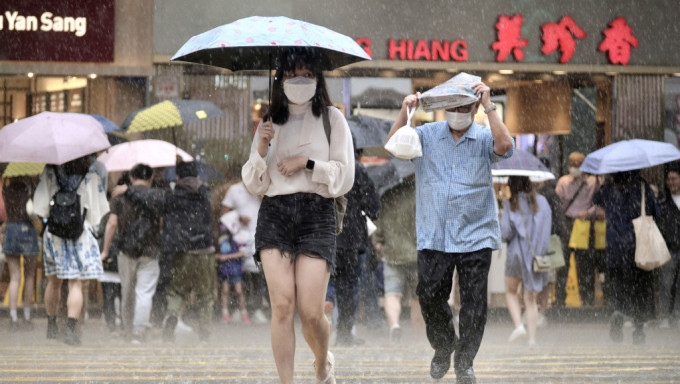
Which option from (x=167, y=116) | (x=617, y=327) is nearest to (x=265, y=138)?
(x=617, y=327)

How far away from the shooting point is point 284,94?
6164 mm

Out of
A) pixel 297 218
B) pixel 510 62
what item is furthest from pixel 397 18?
pixel 297 218

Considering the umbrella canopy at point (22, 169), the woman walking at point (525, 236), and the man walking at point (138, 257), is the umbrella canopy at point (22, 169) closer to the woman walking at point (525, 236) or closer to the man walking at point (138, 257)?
Answer: the man walking at point (138, 257)

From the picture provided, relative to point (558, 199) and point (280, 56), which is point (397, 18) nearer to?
point (558, 199)

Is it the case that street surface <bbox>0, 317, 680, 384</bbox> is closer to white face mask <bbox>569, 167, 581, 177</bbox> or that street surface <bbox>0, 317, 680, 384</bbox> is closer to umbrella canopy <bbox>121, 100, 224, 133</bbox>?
umbrella canopy <bbox>121, 100, 224, 133</bbox>

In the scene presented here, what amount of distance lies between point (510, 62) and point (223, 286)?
6.16m

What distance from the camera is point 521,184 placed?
11.8m

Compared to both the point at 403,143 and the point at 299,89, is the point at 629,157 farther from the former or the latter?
the point at 299,89

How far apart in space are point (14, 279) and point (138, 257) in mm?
2237

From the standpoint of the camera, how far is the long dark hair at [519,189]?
1179cm

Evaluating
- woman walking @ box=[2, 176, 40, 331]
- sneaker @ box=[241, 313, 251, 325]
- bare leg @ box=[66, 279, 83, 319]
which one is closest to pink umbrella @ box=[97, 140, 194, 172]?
woman walking @ box=[2, 176, 40, 331]

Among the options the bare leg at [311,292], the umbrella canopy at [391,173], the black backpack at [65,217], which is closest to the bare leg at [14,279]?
the black backpack at [65,217]

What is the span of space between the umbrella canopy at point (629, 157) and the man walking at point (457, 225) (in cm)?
542

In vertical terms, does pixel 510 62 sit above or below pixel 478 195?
above
